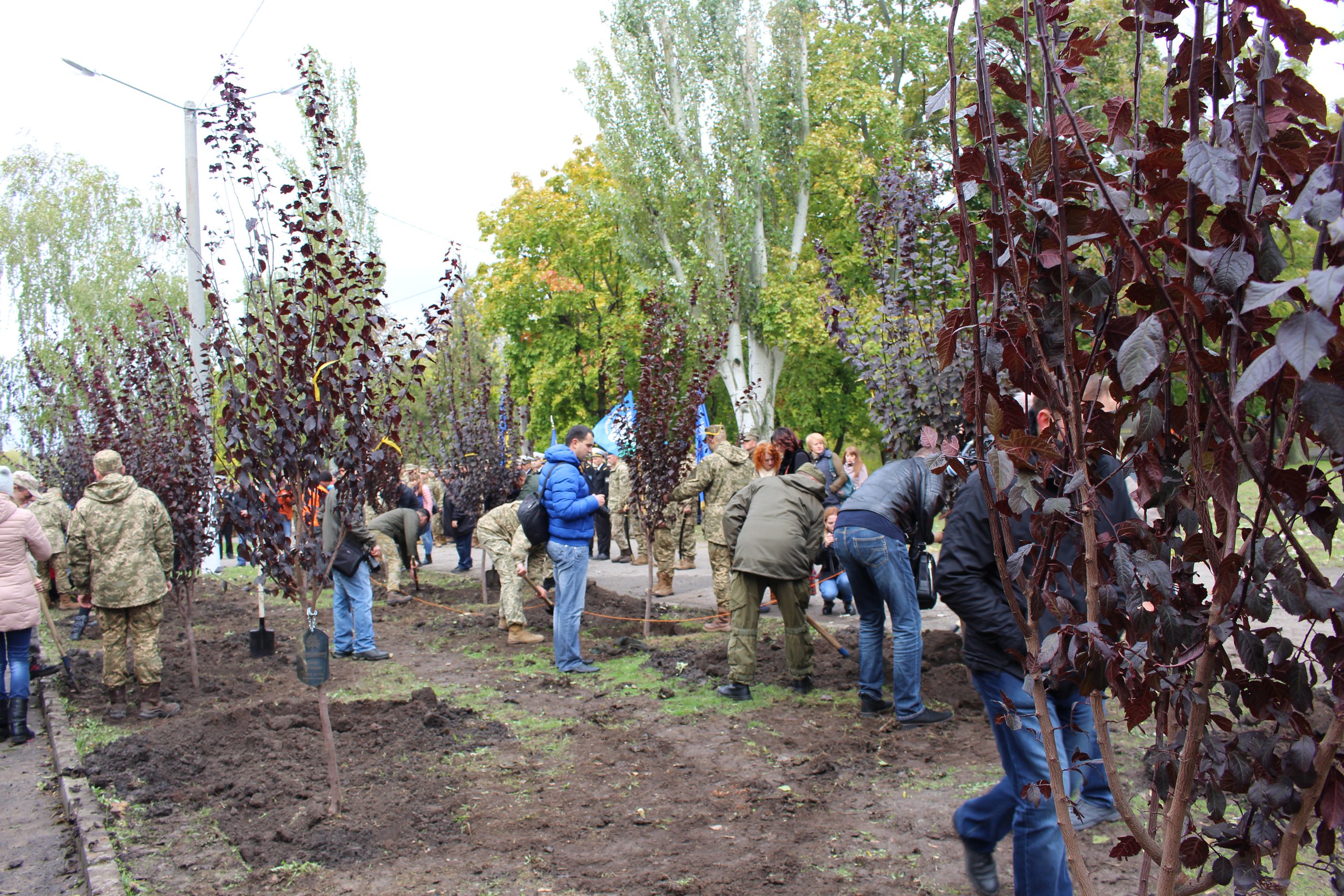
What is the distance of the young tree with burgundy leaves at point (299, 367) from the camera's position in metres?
5.15

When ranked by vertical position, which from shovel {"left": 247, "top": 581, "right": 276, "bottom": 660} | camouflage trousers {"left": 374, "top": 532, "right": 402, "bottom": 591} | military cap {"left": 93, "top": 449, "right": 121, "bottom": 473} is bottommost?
shovel {"left": 247, "top": 581, "right": 276, "bottom": 660}

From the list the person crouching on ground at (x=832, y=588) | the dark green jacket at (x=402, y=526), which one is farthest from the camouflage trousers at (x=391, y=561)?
the person crouching on ground at (x=832, y=588)

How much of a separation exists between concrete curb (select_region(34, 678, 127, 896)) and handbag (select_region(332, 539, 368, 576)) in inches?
99.8

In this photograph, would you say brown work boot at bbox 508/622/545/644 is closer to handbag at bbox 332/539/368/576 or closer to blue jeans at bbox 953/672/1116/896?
handbag at bbox 332/539/368/576

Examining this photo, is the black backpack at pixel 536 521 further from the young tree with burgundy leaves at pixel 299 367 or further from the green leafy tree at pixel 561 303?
the green leafy tree at pixel 561 303

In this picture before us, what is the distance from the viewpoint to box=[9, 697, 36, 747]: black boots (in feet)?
24.0

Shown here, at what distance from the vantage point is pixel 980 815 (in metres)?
3.75

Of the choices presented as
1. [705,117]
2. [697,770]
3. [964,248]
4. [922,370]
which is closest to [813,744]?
[697,770]

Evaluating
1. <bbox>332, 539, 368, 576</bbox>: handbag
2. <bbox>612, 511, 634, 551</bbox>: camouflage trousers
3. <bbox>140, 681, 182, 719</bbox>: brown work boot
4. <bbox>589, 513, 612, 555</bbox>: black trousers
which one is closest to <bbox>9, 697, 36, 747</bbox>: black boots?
<bbox>140, 681, 182, 719</bbox>: brown work boot

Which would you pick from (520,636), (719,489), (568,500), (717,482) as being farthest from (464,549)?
(568,500)

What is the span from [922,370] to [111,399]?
375 inches

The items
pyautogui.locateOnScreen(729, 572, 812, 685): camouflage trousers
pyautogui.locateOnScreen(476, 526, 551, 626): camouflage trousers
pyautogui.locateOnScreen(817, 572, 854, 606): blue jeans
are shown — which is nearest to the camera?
pyautogui.locateOnScreen(729, 572, 812, 685): camouflage trousers

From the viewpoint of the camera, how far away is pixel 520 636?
10086mm

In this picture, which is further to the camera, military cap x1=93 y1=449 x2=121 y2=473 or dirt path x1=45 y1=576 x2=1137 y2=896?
military cap x1=93 y1=449 x2=121 y2=473
